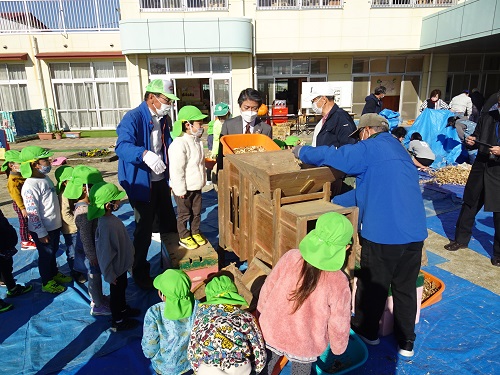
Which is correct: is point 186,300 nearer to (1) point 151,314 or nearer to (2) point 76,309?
(1) point 151,314

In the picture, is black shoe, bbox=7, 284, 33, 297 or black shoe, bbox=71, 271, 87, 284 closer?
black shoe, bbox=7, 284, 33, 297

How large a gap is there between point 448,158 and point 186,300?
369 inches

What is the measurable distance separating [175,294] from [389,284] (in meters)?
1.71

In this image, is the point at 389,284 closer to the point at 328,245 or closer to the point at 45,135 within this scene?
the point at 328,245

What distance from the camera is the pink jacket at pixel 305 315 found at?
205cm

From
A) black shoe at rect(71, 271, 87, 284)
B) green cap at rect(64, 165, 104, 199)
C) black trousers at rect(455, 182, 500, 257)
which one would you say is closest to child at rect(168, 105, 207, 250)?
green cap at rect(64, 165, 104, 199)

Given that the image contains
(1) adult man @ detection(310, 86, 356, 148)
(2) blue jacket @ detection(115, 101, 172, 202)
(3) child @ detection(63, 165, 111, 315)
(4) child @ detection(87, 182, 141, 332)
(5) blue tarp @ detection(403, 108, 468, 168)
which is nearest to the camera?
(4) child @ detection(87, 182, 141, 332)

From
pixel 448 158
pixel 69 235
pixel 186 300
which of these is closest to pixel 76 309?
pixel 69 235

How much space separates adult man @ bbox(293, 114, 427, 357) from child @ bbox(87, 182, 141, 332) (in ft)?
5.86

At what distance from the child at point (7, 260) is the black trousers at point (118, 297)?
123 cm

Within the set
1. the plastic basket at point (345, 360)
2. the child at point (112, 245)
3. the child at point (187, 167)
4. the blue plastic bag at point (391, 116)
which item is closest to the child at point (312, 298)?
the plastic basket at point (345, 360)

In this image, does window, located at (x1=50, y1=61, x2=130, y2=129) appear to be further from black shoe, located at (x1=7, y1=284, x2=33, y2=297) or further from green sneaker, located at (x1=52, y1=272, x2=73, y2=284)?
black shoe, located at (x1=7, y1=284, x2=33, y2=297)

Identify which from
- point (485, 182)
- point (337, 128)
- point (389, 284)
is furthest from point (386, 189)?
point (485, 182)

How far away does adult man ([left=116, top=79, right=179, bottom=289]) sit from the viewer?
3.43 metres
